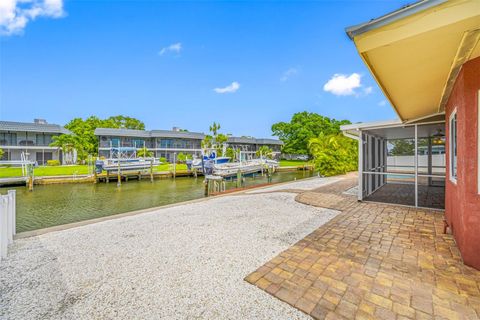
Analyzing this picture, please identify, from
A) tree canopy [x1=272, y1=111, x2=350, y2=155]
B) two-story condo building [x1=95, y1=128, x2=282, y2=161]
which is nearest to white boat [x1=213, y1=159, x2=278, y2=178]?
two-story condo building [x1=95, y1=128, x2=282, y2=161]

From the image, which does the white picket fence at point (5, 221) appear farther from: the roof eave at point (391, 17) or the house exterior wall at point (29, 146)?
the house exterior wall at point (29, 146)

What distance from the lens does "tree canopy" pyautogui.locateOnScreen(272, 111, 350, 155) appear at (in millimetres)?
38000

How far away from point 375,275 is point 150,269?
293 cm

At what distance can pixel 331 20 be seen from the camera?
13219 millimetres

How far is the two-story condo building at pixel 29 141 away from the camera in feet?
96.0

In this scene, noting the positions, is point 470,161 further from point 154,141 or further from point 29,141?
point 29,141

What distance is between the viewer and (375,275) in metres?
2.65

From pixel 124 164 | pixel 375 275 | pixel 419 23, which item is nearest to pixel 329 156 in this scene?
pixel 375 275

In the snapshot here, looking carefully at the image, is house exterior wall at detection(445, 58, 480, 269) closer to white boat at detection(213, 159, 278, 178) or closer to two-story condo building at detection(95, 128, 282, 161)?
white boat at detection(213, 159, 278, 178)

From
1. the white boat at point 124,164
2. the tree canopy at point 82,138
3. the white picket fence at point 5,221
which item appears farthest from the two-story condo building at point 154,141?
the white picket fence at point 5,221

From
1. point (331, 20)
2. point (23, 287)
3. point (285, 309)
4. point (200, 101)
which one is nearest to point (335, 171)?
point (331, 20)

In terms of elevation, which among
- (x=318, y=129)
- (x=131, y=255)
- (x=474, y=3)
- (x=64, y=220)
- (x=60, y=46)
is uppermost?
(x=60, y=46)

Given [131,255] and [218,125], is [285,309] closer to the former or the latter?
[131,255]

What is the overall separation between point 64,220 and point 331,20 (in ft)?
56.7
